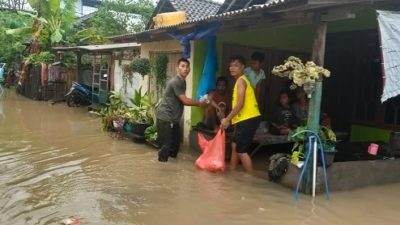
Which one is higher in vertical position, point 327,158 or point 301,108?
point 301,108

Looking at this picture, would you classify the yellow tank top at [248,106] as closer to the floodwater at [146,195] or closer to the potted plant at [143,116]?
the floodwater at [146,195]

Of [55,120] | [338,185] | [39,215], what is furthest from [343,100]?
[55,120]

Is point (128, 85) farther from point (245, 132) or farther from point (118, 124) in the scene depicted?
point (245, 132)

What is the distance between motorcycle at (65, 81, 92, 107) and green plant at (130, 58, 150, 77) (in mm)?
6825

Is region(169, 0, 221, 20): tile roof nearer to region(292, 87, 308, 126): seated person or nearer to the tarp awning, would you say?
region(292, 87, 308, 126): seated person

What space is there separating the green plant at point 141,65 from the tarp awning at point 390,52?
6318 mm

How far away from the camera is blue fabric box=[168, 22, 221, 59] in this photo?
7395mm

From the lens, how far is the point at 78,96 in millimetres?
16469

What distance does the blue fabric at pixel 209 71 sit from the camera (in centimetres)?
818

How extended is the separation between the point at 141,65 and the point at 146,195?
5448 mm

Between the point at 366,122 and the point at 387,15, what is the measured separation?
3.89m

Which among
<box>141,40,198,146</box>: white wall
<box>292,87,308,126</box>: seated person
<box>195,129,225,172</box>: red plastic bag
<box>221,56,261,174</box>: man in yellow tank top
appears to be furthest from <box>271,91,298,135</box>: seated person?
<box>141,40,198,146</box>: white wall

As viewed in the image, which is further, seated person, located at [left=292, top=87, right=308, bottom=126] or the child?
seated person, located at [left=292, top=87, right=308, bottom=126]

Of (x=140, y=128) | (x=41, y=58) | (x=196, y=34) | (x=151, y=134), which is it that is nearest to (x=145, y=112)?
(x=140, y=128)
